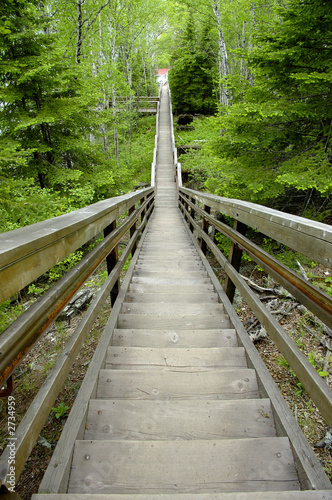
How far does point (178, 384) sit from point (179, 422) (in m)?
0.29

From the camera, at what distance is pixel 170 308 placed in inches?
107

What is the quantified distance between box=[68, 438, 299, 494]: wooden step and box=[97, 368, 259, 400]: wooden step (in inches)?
15.2

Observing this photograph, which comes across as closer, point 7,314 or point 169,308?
point 169,308

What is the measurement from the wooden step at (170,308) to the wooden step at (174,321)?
0.10 meters

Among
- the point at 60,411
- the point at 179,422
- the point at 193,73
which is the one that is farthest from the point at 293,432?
the point at 193,73

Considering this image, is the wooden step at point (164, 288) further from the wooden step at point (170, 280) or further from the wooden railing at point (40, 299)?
the wooden railing at point (40, 299)

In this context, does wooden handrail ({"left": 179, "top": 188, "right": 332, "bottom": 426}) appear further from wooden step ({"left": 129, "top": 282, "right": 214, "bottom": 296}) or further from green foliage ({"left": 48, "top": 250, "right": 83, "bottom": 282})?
green foliage ({"left": 48, "top": 250, "right": 83, "bottom": 282})

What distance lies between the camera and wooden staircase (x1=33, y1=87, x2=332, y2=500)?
1.13 m

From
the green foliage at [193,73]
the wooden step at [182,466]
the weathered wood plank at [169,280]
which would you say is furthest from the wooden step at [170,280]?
the green foliage at [193,73]

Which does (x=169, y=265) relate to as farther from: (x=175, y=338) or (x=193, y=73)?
(x=193, y=73)

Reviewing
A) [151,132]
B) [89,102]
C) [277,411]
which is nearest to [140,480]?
[277,411]

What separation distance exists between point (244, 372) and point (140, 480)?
2.99ft

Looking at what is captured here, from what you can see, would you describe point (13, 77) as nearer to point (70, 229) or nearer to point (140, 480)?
point (70, 229)

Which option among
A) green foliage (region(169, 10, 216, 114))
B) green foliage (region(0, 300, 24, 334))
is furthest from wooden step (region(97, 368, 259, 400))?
green foliage (region(169, 10, 216, 114))
